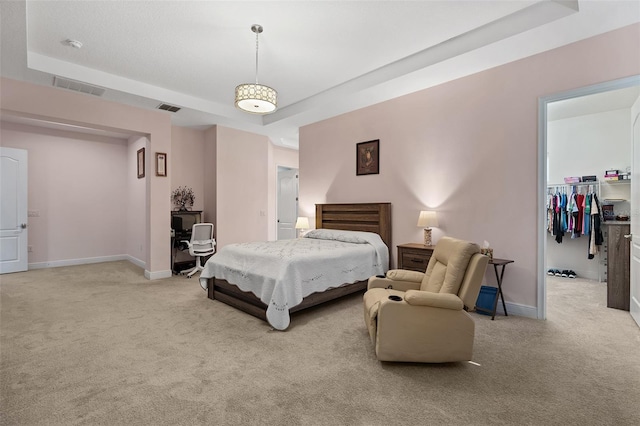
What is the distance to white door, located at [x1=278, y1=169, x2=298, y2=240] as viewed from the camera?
8.38 metres

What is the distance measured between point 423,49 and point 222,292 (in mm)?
3858

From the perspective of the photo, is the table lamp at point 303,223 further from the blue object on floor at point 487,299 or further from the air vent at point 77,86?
the air vent at point 77,86

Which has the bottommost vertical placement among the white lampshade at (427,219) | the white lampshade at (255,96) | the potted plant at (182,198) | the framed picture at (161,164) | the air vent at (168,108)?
the white lampshade at (427,219)

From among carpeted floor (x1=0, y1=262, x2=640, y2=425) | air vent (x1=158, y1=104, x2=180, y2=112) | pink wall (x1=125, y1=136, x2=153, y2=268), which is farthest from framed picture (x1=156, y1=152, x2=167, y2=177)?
carpeted floor (x1=0, y1=262, x2=640, y2=425)

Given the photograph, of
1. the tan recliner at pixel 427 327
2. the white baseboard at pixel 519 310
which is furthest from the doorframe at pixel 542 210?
the tan recliner at pixel 427 327

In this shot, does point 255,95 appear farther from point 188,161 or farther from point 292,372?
point 188,161

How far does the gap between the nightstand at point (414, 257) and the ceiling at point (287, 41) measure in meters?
2.19

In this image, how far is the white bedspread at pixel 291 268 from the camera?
3.03 metres

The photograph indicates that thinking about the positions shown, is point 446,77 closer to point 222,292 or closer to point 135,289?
point 222,292

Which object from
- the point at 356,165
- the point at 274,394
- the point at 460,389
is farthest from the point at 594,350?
the point at 356,165

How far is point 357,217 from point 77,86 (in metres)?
4.44

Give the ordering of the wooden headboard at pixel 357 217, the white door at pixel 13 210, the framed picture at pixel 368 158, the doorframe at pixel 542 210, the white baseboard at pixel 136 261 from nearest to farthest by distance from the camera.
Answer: the doorframe at pixel 542 210
the wooden headboard at pixel 357 217
the framed picture at pixel 368 158
the white door at pixel 13 210
the white baseboard at pixel 136 261

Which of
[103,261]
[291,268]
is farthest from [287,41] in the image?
[103,261]

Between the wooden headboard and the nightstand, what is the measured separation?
64 cm
